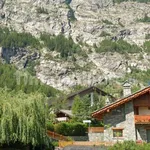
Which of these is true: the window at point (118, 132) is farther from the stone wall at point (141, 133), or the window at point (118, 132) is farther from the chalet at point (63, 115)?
the chalet at point (63, 115)

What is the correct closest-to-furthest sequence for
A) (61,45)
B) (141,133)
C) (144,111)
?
(141,133)
(144,111)
(61,45)

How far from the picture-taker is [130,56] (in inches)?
7461

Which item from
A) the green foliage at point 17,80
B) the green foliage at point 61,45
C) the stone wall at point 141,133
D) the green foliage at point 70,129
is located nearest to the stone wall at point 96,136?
the green foliage at point 70,129

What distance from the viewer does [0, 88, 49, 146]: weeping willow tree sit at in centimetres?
2355

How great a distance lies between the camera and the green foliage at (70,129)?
135ft

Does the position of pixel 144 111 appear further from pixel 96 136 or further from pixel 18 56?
pixel 18 56

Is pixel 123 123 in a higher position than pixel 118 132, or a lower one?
higher

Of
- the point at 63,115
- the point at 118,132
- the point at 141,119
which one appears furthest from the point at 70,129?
the point at 63,115

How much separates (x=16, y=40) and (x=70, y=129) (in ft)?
464

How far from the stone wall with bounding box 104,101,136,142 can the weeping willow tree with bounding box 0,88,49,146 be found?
10473 mm

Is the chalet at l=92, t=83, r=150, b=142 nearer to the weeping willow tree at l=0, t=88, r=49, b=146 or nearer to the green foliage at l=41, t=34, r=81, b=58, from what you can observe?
the weeping willow tree at l=0, t=88, r=49, b=146

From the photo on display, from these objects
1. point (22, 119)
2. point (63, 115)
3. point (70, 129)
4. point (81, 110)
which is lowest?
point (70, 129)

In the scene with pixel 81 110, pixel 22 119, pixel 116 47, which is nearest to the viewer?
pixel 22 119

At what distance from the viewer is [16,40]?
178875 millimetres
